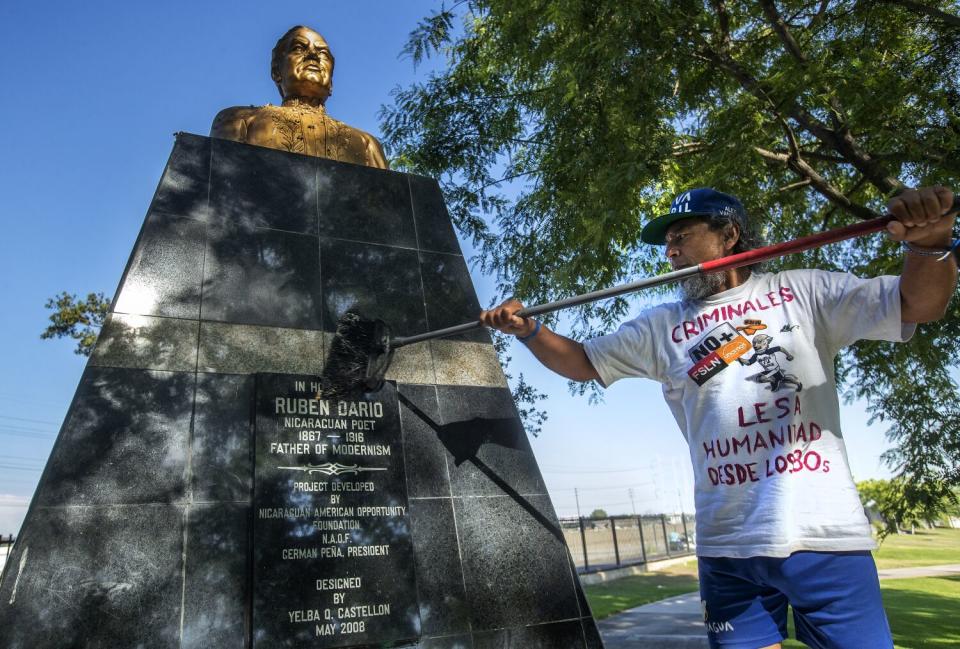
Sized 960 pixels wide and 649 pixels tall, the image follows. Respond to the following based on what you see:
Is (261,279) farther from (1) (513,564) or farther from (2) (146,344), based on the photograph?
(1) (513,564)

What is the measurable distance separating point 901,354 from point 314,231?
273 inches

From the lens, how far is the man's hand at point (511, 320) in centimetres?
311

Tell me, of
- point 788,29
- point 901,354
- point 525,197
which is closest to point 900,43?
point 788,29

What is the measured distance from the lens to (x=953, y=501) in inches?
344

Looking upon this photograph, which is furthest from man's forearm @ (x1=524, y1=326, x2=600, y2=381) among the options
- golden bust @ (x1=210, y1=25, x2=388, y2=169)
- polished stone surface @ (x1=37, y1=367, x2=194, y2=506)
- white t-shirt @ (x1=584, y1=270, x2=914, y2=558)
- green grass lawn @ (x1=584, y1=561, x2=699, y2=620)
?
green grass lawn @ (x1=584, y1=561, x2=699, y2=620)

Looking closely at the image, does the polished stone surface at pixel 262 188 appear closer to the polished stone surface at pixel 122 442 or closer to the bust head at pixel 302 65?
the polished stone surface at pixel 122 442

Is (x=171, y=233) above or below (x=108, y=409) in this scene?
above

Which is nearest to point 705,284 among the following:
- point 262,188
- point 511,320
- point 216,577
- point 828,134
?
point 511,320

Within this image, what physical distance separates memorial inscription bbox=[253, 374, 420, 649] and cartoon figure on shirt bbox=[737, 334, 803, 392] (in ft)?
6.30

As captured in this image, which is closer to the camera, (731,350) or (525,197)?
(731,350)

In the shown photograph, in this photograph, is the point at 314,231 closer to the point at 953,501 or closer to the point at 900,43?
the point at 900,43

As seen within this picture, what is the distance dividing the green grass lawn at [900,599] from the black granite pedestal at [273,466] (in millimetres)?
7602

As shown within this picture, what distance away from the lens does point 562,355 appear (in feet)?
9.82

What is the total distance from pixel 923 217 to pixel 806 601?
3.83 ft
